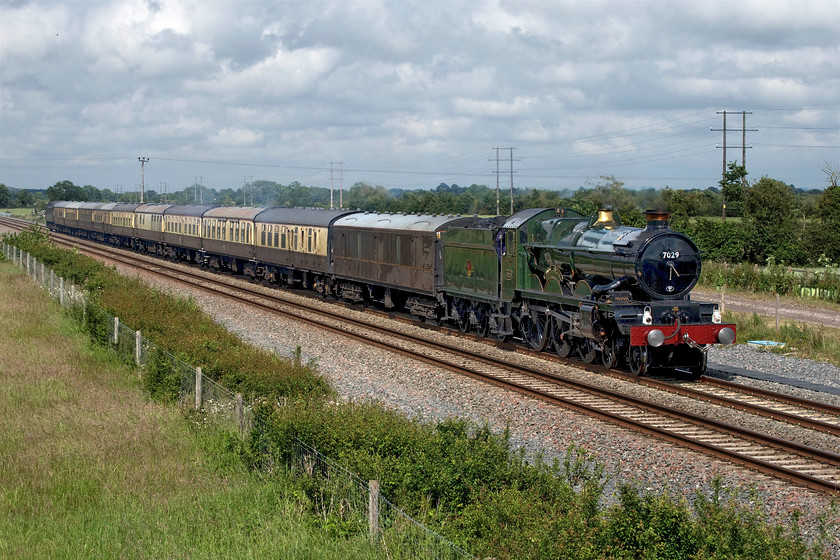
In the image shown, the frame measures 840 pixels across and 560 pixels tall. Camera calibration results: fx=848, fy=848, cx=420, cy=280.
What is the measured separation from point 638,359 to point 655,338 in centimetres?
139

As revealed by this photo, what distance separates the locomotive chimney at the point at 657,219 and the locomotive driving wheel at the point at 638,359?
8.49 ft

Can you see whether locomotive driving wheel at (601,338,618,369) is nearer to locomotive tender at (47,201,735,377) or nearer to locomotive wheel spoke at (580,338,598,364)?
locomotive tender at (47,201,735,377)

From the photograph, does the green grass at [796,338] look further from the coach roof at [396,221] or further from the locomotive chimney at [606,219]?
the coach roof at [396,221]

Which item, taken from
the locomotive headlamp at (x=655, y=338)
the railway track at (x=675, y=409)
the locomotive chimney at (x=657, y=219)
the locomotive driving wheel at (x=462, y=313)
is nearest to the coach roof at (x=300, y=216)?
the railway track at (x=675, y=409)

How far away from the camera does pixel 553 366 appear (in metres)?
19.5

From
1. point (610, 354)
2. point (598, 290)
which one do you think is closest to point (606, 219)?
point (598, 290)

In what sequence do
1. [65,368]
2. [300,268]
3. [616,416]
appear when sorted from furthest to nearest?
[300,268] → [65,368] → [616,416]

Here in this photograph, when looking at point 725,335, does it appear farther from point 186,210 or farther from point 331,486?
point 186,210

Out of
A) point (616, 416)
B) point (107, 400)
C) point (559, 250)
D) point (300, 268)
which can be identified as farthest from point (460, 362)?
point (300, 268)

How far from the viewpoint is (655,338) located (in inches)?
661

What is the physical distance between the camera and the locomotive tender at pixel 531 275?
17531 millimetres

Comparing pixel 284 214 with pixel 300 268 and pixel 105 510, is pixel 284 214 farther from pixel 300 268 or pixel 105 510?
pixel 105 510

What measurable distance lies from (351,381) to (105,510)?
8939 millimetres

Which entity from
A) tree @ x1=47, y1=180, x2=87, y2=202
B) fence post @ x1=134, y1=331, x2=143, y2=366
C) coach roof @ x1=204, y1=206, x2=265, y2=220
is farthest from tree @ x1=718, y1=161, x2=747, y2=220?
tree @ x1=47, y1=180, x2=87, y2=202
